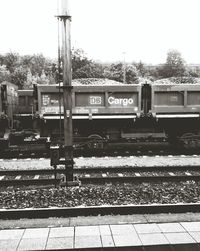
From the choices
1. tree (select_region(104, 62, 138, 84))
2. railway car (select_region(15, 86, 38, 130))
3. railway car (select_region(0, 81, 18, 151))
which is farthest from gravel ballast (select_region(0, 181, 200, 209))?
tree (select_region(104, 62, 138, 84))

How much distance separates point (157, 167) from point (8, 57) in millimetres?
73166

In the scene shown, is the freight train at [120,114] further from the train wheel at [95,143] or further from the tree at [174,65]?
the tree at [174,65]

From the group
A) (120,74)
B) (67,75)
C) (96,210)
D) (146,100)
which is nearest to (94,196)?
(96,210)

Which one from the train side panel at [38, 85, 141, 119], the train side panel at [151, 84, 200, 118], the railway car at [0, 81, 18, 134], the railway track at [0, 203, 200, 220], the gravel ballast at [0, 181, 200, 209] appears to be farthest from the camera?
the train side panel at [151, 84, 200, 118]

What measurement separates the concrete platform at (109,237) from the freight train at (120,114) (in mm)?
8283

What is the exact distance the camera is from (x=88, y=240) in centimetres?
508

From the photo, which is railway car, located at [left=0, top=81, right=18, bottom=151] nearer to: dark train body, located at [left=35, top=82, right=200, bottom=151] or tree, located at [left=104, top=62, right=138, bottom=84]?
dark train body, located at [left=35, top=82, right=200, bottom=151]

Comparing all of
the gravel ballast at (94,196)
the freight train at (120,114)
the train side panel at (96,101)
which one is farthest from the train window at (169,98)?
the gravel ballast at (94,196)

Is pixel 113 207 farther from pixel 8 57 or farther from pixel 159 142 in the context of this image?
pixel 8 57

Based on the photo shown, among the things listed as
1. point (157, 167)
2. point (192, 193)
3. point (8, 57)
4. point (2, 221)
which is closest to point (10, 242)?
point (2, 221)

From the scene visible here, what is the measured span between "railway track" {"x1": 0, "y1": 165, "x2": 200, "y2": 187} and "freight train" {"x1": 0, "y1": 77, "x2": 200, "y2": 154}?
3992 mm

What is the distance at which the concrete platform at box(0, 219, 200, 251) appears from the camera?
190 inches

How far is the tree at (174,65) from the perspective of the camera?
206ft

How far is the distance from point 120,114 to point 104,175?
194 inches
